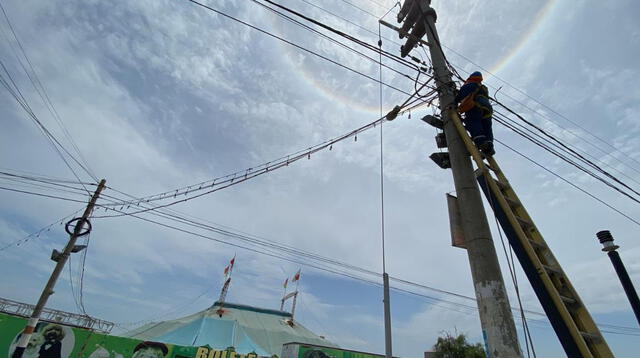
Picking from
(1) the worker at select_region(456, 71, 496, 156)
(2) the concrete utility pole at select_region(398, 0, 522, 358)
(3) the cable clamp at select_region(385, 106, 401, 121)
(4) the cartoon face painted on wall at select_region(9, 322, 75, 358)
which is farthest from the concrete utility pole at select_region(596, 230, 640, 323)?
(4) the cartoon face painted on wall at select_region(9, 322, 75, 358)

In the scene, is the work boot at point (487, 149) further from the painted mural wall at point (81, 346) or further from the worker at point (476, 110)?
the painted mural wall at point (81, 346)

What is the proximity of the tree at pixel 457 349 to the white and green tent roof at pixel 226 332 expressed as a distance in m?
10.1

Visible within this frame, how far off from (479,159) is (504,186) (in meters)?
0.97

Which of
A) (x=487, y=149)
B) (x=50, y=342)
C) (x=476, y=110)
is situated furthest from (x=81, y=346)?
(x=476, y=110)

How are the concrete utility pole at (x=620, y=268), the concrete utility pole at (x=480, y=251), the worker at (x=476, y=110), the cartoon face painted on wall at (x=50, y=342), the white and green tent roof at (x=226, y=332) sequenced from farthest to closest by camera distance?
1. the white and green tent roof at (x=226, y=332)
2. the cartoon face painted on wall at (x=50, y=342)
3. the concrete utility pole at (x=620, y=268)
4. the worker at (x=476, y=110)
5. the concrete utility pole at (x=480, y=251)

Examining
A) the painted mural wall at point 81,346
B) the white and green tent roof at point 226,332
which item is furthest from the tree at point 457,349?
the painted mural wall at point 81,346

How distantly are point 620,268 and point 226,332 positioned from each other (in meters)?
21.6

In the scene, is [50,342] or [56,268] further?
[50,342]

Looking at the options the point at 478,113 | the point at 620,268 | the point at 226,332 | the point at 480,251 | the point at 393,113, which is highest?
the point at 393,113

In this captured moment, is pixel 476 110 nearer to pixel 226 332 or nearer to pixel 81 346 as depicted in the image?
pixel 226 332

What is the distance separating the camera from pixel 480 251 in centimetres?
349

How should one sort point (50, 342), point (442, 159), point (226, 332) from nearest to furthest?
1. point (442, 159)
2. point (50, 342)
3. point (226, 332)

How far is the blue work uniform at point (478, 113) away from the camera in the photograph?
15.6ft

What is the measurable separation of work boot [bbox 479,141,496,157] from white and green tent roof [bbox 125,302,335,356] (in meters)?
20.4
